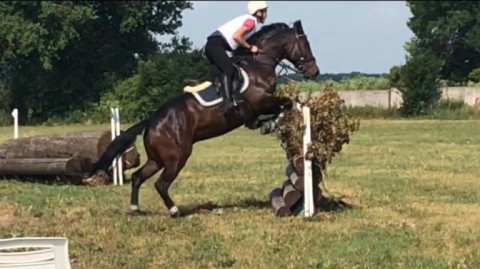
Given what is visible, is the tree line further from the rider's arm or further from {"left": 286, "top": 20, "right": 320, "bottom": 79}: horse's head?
the rider's arm

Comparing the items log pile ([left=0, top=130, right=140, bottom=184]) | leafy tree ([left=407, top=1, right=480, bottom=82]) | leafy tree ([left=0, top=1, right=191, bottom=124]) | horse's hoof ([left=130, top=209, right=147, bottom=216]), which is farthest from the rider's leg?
leafy tree ([left=407, top=1, right=480, bottom=82])

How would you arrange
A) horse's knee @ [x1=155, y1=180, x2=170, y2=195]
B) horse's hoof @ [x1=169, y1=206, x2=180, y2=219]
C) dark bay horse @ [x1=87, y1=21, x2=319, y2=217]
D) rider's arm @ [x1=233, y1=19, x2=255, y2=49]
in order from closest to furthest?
rider's arm @ [x1=233, y1=19, x2=255, y2=49] < dark bay horse @ [x1=87, y1=21, x2=319, y2=217] < horse's hoof @ [x1=169, y1=206, x2=180, y2=219] < horse's knee @ [x1=155, y1=180, x2=170, y2=195]

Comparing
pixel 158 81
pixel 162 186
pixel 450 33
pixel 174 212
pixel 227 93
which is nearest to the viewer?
pixel 227 93

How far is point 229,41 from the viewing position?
12.7 metres

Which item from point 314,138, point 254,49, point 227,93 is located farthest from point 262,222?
point 254,49

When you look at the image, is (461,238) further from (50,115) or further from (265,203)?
(50,115)

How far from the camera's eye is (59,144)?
18.2 meters

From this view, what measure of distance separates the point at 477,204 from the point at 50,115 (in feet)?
156

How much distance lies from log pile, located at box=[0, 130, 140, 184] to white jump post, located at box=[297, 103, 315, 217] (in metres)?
5.76

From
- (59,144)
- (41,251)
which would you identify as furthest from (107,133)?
(41,251)

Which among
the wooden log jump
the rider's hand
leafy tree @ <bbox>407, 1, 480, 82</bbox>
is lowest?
the wooden log jump

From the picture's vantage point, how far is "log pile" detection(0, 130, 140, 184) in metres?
17.6

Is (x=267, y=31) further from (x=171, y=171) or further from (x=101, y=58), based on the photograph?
(x=101, y=58)

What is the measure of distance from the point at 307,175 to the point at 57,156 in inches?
276
